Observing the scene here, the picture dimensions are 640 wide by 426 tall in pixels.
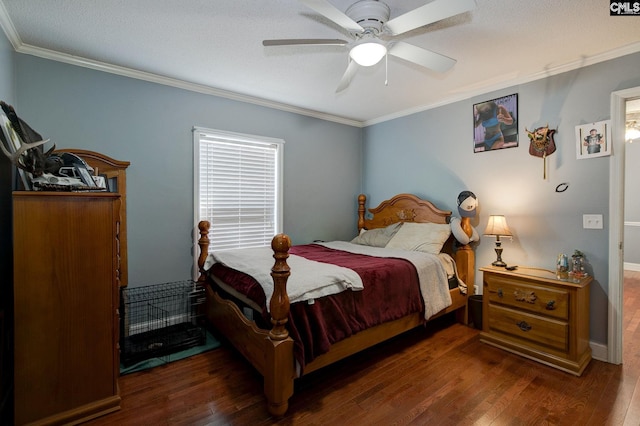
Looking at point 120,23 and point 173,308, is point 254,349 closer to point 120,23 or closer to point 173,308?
point 173,308

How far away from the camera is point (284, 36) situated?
2.20m

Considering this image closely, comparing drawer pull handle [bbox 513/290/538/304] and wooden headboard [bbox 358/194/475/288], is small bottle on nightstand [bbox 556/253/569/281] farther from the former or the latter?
wooden headboard [bbox 358/194/475/288]

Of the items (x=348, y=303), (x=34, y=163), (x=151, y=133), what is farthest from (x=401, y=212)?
(x=34, y=163)

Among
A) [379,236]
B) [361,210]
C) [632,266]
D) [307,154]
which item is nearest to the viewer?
[379,236]

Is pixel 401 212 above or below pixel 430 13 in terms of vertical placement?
below

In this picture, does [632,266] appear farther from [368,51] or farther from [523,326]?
[368,51]

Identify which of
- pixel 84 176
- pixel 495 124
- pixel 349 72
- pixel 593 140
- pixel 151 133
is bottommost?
pixel 84 176

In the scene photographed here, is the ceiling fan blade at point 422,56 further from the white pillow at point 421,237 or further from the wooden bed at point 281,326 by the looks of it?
the white pillow at point 421,237

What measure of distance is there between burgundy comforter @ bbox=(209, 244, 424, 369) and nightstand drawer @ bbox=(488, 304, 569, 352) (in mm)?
707

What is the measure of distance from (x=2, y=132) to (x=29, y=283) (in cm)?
89

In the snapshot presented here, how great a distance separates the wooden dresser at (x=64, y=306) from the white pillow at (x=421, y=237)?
2668 millimetres

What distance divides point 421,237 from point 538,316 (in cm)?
121

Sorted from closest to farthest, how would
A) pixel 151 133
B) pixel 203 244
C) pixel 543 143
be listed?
1. pixel 543 143
2. pixel 151 133
3. pixel 203 244

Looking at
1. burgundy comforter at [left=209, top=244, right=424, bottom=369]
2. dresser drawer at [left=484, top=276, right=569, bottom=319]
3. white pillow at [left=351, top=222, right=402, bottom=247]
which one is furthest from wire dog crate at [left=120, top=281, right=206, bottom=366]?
dresser drawer at [left=484, top=276, right=569, bottom=319]
